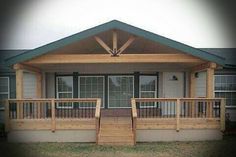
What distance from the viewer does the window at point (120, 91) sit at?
10891 millimetres

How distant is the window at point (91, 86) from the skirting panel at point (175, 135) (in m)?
3.33

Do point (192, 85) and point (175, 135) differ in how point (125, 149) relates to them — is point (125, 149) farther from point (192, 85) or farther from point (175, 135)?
point (192, 85)

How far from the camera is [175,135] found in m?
8.02

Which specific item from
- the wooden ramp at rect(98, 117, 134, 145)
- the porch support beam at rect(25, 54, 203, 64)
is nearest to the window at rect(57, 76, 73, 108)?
the porch support beam at rect(25, 54, 203, 64)

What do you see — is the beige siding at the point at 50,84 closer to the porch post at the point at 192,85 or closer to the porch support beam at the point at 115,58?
the porch support beam at the point at 115,58

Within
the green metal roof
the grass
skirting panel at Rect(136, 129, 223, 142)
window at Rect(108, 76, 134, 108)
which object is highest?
the green metal roof

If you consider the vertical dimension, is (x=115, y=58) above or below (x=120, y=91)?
above

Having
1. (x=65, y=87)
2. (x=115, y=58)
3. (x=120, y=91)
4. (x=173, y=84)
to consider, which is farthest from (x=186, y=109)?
(x=65, y=87)

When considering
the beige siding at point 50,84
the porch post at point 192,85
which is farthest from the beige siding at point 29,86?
the porch post at point 192,85

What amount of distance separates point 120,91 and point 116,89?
0.18 m

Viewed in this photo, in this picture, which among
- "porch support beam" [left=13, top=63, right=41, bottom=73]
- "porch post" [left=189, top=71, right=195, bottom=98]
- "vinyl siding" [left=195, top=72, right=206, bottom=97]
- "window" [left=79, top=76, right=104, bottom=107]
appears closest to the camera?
Answer: "porch support beam" [left=13, top=63, right=41, bottom=73]

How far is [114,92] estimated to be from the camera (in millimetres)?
10883

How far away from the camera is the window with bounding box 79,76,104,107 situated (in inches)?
429

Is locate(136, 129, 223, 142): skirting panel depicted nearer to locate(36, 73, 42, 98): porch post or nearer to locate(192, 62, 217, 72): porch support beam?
locate(192, 62, 217, 72): porch support beam
